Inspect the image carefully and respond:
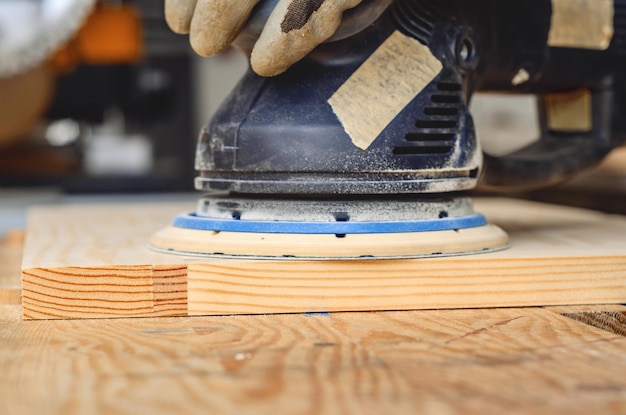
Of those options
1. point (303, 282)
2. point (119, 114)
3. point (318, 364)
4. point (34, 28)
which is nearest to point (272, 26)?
point (303, 282)

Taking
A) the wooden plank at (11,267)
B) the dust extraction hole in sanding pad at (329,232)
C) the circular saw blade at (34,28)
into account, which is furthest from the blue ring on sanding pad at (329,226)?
the circular saw blade at (34,28)

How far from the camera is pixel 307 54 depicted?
96cm

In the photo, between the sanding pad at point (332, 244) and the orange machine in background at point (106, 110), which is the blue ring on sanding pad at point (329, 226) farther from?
the orange machine in background at point (106, 110)

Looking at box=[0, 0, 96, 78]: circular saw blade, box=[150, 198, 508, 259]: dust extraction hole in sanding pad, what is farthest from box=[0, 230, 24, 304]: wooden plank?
box=[0, 0, 96, 78]: circular saw blade

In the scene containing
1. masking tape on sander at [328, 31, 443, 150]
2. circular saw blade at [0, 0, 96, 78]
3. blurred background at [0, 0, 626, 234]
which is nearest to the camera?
masking tape on sander at [328, 31, 443, 150]

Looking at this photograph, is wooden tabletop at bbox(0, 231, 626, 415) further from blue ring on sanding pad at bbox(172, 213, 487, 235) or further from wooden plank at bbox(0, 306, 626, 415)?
blue ring on sanding pad at bbox(172, 213, 487, 235)

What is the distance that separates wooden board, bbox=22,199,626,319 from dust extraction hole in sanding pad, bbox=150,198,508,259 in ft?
0.08

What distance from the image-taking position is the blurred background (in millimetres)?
2412

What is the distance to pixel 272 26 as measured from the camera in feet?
2.96

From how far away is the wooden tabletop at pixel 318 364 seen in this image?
21.9 inches

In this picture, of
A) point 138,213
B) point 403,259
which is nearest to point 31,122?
point 138,213

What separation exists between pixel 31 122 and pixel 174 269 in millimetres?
3186

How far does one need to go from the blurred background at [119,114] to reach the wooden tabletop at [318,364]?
500 mm

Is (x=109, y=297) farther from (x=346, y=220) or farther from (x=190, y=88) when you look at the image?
(x=190, y=88)
